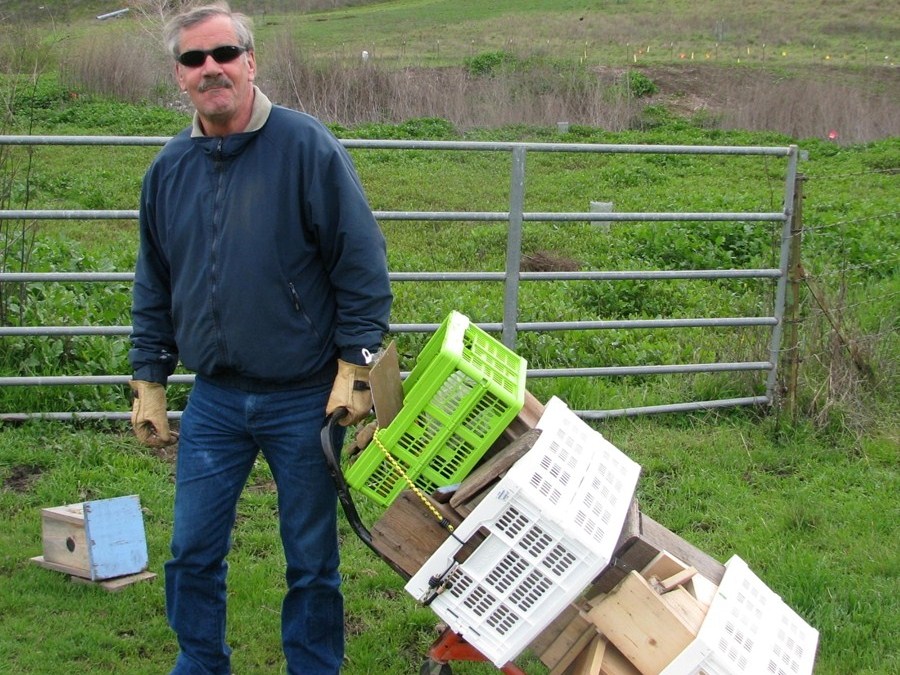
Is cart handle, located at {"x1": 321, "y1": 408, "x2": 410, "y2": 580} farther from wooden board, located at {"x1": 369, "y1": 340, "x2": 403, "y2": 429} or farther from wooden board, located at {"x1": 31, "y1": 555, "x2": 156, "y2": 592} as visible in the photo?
wooden board, located at {"x1": 31, "y1": 555, "x2": 156, "y2": 592}

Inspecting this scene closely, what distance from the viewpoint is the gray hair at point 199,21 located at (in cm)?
315

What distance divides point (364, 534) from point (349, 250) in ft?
2.74

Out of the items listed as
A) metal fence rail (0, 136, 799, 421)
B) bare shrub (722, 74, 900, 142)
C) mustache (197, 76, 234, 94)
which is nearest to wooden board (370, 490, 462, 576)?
mustache (197, 76, 234, 94)

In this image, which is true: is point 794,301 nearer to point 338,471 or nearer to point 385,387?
point 385,387

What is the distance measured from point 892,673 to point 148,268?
2.93 m

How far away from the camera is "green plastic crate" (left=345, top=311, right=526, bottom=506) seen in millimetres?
3053

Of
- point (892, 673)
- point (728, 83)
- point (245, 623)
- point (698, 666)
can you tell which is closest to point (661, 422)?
point (892, 673)

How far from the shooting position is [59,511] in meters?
4.45

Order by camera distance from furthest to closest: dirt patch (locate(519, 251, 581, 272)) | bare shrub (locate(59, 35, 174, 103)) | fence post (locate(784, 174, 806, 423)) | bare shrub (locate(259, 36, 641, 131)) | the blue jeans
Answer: bare shrub (locate(59, 35, 174, 103)), bare shrub (locate(259, 36, 641, 131)), dirt patch (locate(519, 251, 581, 272)), fence post (locate(784, 174, 806, 423)), the blue jeans

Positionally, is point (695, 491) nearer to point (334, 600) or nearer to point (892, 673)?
point (892, 673)

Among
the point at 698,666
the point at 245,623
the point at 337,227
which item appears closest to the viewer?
the point at 698,666

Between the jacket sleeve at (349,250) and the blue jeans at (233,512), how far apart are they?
24 cm

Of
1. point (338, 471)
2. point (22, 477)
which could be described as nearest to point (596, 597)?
point (338, 471)

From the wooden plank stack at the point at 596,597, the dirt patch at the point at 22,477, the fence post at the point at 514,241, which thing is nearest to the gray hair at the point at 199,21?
the wooden plank stack at the point at 596,597
